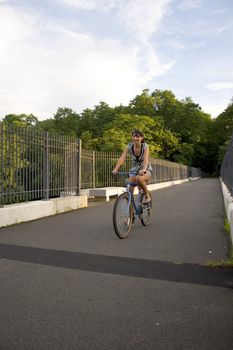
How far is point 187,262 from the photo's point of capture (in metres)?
5.57

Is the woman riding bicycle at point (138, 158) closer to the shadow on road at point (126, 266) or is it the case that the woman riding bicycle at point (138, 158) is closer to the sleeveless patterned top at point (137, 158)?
the sleeveless patterned top at point (137, 158)

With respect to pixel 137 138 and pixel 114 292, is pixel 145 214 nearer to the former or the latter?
pixel 137 138

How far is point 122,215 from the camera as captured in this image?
292 inches

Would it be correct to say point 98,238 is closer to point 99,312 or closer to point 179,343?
point 99,312

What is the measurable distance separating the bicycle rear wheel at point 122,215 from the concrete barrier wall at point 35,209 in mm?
2584

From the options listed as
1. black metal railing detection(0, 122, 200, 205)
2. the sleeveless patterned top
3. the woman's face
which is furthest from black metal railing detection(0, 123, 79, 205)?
the woman's face

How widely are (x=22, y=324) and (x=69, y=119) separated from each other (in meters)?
78.9

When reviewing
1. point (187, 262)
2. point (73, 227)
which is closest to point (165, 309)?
point (187, 262)

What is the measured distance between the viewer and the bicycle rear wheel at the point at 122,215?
716cm

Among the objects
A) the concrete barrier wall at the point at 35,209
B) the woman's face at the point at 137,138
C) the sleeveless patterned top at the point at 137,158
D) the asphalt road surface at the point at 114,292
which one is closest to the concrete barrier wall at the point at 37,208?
the concrete barrier wall at the point at 35,209

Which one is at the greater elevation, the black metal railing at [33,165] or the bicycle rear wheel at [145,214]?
the black metal railing at [33,165]

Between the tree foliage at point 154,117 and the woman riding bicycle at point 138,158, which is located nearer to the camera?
the woman riding bicycle at point 138,158

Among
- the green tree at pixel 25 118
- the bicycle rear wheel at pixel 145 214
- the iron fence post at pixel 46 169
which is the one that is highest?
the green tree at pixel 25 118

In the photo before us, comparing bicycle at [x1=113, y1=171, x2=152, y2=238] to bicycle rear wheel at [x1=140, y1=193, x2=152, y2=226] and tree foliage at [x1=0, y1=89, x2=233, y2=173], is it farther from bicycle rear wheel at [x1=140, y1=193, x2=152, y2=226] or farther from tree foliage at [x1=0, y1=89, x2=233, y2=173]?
tree foliage at [x1=0, y1=89, x2=233, y2=173]
